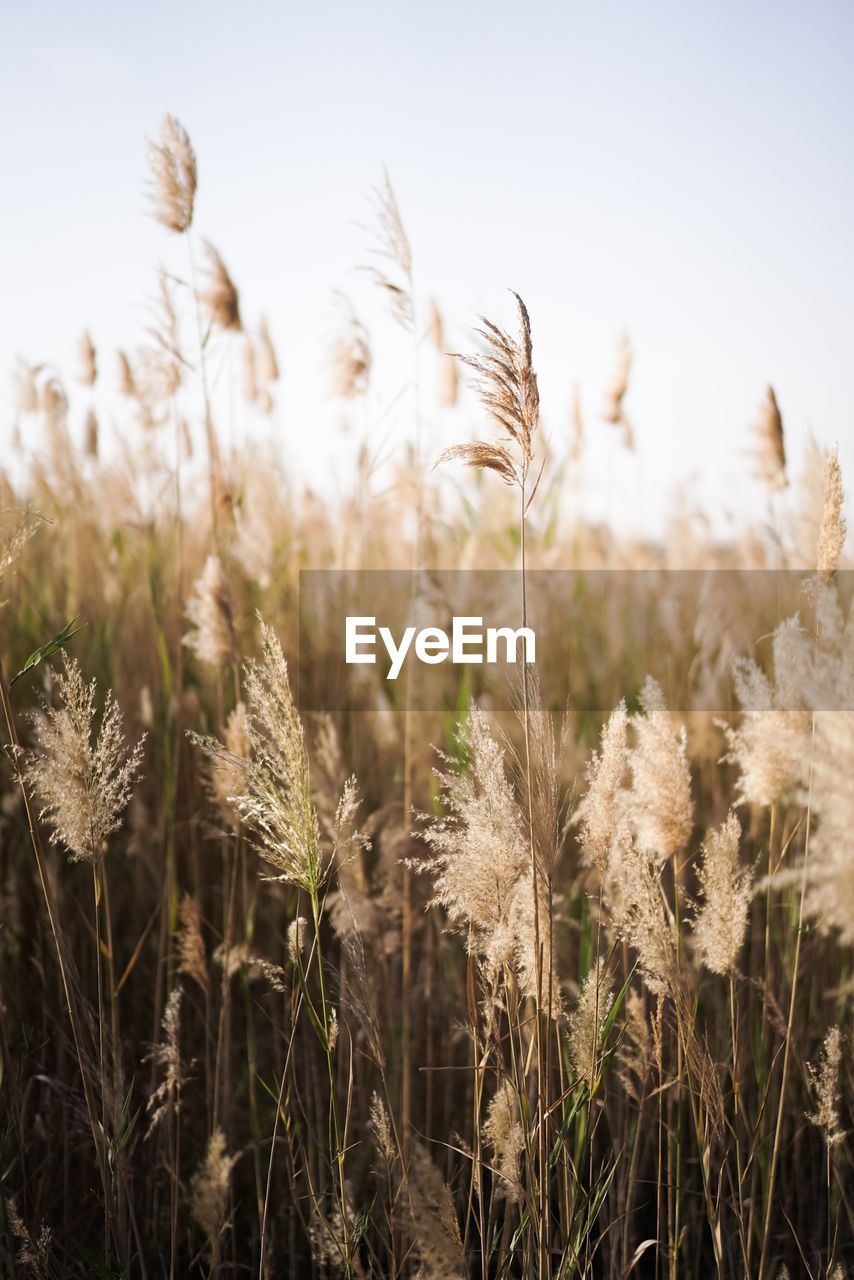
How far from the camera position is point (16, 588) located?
2635 mm

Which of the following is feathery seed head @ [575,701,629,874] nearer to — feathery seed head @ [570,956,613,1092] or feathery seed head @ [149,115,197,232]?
feathery seed head @ [570,956,613,1092]

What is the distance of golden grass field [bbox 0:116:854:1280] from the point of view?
1.26m

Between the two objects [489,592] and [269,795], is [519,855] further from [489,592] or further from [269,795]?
[489,592]

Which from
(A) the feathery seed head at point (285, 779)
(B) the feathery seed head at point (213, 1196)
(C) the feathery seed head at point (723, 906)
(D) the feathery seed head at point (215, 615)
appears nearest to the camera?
(A) the feathery seed head at point (285, 779)

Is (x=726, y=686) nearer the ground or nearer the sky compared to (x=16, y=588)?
nearer the ground

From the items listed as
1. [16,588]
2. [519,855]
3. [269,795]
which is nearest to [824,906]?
[519,855]

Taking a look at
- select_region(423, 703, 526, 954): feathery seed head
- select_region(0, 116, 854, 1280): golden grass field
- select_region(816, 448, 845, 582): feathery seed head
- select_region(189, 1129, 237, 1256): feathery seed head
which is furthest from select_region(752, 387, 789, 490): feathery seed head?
select_region(189, 1129, 237, 1256): feathery seed head

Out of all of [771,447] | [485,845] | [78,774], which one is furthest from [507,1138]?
[771,447]

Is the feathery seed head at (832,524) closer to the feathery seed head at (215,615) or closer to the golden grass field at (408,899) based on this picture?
the golden grass field at (408,899)

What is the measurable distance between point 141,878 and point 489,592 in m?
1.29

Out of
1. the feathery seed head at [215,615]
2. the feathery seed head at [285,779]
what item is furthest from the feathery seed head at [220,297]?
the feathery seed head at [285,779]

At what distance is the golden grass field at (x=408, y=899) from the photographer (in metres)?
1.26

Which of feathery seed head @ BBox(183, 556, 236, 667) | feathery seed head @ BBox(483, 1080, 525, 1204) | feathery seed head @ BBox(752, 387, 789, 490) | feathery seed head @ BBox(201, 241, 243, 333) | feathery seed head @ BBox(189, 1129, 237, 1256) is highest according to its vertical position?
feathery seed head @ BBox(201, 241, 243, 333)

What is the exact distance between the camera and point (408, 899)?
192cm
